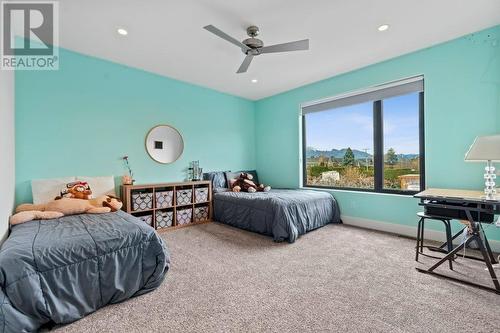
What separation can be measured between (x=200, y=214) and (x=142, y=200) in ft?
3.38

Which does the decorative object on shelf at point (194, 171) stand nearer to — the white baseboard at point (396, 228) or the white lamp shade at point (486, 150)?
the white baseboard at point (396, 228)

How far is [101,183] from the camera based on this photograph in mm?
3148

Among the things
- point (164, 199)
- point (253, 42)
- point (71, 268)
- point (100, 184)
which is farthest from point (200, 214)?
point (253, 42)

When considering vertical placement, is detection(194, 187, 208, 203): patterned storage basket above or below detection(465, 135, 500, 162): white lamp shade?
below

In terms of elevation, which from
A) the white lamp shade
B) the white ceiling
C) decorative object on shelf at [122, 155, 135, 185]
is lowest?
decorative object on shelf at [122, 155, 135, 185]

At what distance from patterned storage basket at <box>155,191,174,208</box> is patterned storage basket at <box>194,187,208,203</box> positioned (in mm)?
423

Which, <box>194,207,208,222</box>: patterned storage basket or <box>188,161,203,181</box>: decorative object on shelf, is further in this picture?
<box>188,161,203,181</box>: decorative object on shelf

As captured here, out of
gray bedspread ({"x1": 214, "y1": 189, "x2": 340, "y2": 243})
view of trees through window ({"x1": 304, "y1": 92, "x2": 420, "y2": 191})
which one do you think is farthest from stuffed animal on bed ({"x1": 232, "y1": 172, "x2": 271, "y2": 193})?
view of trees through window ({"x1": 304, "y1": 92, "x2": 420, "y2": 191})

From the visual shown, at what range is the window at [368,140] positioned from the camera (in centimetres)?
325

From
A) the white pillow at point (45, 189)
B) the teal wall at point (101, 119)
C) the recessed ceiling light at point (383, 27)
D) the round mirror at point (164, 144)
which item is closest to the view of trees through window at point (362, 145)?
the recessed ceiling light at point (383, 27)

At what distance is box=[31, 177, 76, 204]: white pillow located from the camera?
2.70 m

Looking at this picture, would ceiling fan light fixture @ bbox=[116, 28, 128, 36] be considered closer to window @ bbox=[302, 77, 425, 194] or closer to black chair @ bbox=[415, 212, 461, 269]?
window @ bbox=[302, 77, 425, 194]

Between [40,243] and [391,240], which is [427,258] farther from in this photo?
[40,243]

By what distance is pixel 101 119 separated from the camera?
328 centimetres
